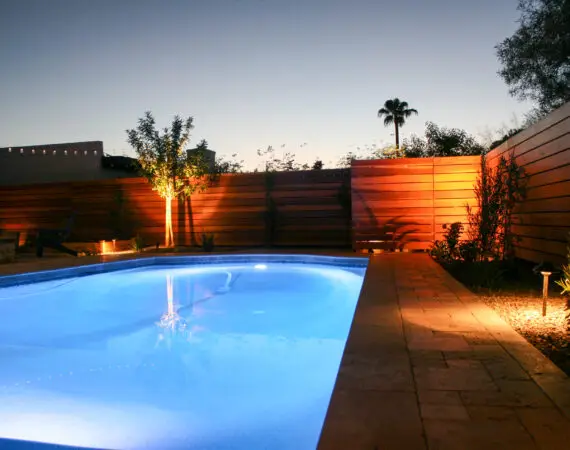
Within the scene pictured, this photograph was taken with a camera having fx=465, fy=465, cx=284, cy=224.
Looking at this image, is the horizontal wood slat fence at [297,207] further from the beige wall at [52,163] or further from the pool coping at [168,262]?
the beige wall at [52,163]

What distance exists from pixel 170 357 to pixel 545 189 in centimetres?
504

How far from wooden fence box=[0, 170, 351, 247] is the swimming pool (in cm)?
304

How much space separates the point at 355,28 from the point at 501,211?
5566 mm

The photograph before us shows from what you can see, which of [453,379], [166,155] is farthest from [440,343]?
[166,155]

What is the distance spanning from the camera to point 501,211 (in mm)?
7133

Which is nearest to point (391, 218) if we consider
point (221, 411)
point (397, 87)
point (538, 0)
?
point (397, 87)

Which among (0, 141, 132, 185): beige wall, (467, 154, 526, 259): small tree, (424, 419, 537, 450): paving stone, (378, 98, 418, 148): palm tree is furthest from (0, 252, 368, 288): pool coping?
(378, 98, 418, 148): palm tree

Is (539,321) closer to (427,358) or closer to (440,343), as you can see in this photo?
(440,343)

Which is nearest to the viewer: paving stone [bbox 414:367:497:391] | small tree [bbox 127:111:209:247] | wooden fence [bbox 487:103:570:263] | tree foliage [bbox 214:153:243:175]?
paving stone [bbox 414:367:497:391]

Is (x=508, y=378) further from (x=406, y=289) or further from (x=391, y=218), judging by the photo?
(x=391, y=218)

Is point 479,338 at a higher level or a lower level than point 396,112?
lower

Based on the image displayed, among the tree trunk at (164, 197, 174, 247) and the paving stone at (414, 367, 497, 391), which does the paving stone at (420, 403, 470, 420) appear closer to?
the paving stone at (414, 367, 497, 391)

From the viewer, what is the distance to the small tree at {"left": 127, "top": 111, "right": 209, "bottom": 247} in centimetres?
1059

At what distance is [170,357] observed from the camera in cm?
412
